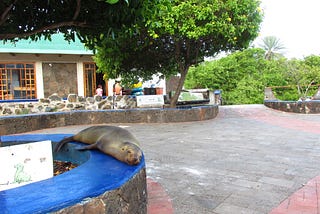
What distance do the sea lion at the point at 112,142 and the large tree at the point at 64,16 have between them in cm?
116

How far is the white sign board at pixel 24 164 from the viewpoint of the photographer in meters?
2.43

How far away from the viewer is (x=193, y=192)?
12.1ft

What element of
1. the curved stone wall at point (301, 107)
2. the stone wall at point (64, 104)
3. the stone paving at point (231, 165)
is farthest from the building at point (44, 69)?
the stone paving at point (231, 165)

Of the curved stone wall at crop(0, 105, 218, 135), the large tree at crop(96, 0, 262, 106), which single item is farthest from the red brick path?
the curved stone wall at crop(0, 105, 218, 135)

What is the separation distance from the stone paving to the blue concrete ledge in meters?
1.09

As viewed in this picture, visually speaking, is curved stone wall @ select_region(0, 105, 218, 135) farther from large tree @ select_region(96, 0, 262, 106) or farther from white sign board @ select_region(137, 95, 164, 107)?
white sign board @ select_region(137, 95, 164, 107)

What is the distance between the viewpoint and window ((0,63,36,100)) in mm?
15359

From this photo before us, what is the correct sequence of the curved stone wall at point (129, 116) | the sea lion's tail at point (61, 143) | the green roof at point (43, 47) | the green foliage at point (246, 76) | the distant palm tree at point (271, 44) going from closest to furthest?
the sea lion's tail at point (61, 143), the curved stone wall at point (129, 116), the green roof at point (43, 47), the green foliage at point (246, 76), the distant palm tree at point (271, 44)

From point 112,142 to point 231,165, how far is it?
2.47 meters

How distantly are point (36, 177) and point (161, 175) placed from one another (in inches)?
85.9

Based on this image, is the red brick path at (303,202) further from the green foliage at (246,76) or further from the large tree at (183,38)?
the green foliage at (246,76)

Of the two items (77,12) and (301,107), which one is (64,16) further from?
(301,107)

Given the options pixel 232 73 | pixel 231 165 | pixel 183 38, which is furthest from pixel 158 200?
pixel 232 73

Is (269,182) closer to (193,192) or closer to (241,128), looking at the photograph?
(193,192)
